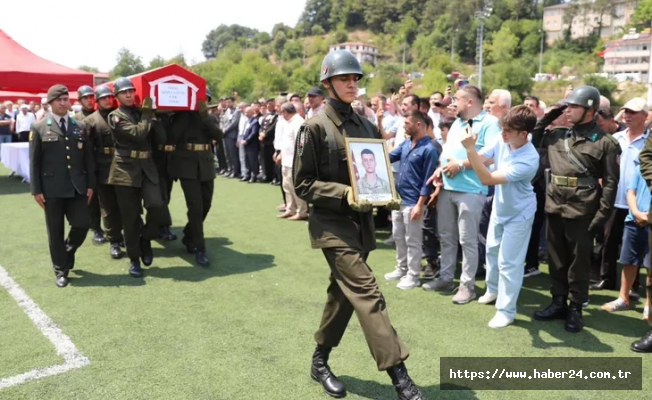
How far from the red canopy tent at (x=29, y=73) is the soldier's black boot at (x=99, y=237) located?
5420 mm

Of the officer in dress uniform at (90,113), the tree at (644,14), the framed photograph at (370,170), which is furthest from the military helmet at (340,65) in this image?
the tree at (644,14)

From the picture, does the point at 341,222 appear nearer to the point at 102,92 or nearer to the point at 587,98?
the point at 587,98

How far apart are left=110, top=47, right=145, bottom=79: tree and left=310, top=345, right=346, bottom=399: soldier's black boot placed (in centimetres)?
10026

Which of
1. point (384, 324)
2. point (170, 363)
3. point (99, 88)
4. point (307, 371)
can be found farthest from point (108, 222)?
point (384, 324)

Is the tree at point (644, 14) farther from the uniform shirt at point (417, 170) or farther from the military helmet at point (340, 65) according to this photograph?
the military helmet at point (340, 65)

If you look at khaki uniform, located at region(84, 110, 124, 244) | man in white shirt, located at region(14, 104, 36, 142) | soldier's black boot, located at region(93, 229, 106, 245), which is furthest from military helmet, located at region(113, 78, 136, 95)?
man in white shirt, located at region(14, 104, 36, 142)

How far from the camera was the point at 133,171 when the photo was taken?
5773mm

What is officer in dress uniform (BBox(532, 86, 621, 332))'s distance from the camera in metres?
4.30

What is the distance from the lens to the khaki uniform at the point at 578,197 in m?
4.30

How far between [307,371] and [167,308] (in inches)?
72.2

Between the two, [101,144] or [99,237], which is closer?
[101,144]

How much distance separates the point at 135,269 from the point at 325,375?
329 cm

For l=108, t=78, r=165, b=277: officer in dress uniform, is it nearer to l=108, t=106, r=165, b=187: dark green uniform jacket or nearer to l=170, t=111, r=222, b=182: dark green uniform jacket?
l=108, t=106, r=165, b=187: dark green uniform jacket

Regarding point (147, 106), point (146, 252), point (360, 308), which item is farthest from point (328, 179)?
point (146, 252)
